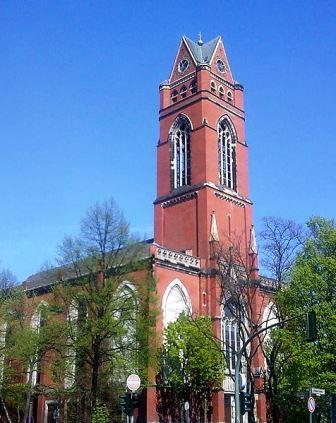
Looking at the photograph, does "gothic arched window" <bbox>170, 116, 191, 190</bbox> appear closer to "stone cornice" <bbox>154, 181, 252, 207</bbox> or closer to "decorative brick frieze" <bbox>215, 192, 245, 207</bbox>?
"stone cornice" <bbox>154, 181, 252, 207</bbox>

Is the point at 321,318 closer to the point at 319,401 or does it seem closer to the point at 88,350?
the point at 319,401

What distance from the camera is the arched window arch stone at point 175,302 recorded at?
43.8 m

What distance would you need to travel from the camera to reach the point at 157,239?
2061 inches

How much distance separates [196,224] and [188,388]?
558 inches

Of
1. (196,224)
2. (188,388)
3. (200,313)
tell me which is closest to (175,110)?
(196,224)

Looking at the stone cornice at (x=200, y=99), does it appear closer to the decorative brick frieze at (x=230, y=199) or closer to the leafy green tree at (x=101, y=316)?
the decorative brick frieze at (x=230, y=199)

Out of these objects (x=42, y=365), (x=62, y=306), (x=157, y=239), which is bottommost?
(x=42, y=365)

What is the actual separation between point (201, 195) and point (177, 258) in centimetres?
731

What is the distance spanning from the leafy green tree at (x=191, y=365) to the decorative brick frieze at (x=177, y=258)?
4.74m

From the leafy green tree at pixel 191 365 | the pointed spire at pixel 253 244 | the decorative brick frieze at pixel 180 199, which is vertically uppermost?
the decorative brick frieze at pixel 180 199

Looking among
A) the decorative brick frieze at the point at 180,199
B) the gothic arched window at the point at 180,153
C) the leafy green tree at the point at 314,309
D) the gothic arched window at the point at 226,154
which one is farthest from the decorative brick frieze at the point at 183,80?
the leafy green tree at the point at 314,309

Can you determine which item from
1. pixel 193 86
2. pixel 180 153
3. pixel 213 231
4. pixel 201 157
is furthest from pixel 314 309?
pixel 193 86

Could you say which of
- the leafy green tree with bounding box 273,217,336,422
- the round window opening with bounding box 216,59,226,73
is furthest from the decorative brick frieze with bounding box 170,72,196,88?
the leafy green tree with bounding box 273,217,336,422

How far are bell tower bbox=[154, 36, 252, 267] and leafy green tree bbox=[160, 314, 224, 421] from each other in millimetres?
8291
